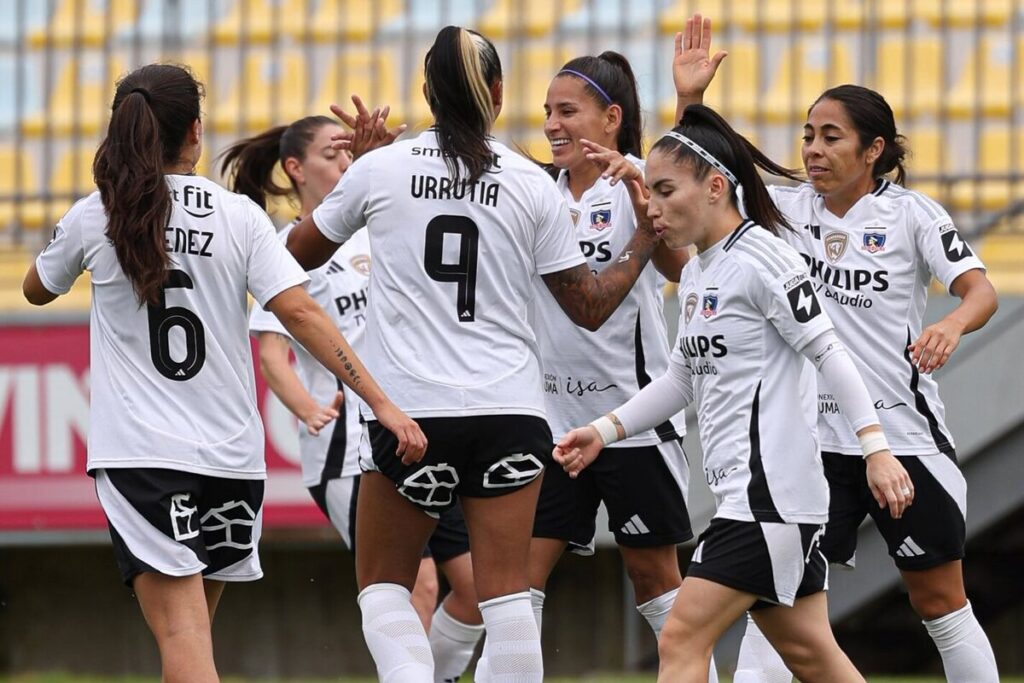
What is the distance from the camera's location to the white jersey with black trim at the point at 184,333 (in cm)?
438

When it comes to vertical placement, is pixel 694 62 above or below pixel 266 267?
above

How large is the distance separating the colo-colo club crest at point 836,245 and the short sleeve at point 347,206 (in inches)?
58.4

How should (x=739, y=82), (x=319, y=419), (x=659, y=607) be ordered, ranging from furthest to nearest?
(x=739, y=82) → (x=319, y=419) → (x=659, y=607)

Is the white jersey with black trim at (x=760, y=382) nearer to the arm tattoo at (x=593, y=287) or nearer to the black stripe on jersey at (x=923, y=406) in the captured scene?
the arm tattoo at (x=593, y=287)

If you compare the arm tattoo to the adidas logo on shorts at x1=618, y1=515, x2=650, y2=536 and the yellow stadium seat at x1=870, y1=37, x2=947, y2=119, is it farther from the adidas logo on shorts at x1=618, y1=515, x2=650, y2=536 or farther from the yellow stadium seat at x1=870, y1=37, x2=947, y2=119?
the yellow stadium seat at x1=870, y1=37, x2=947, y2=119

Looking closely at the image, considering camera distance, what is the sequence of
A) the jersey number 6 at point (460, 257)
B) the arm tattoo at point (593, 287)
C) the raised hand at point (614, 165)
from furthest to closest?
1. the raised hand at point (614, 165)
2. the arm tattoo at point (593, 287)
3. the jersey number 6 at point (460, 257)

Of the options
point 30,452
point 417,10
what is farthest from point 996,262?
point 30,452

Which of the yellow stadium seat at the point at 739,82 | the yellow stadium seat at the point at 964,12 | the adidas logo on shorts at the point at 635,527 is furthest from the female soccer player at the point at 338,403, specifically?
the yellow stadium seat at the point at 964,12

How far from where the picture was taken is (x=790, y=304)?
433 centimetres

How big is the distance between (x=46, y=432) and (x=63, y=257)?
4.23 m

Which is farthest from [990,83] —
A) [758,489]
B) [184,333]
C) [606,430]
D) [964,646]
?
[184,333]

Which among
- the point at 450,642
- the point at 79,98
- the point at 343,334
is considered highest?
the point at 79,98

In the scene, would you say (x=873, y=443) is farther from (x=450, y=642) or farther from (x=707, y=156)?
(x=450, y=642)

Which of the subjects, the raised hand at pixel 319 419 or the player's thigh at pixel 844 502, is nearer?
the player's thigh at pixel 844 502
